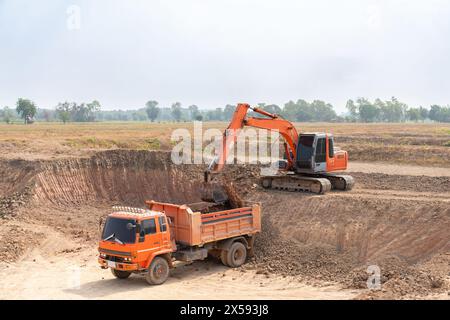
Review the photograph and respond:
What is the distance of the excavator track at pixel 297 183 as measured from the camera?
933 inches

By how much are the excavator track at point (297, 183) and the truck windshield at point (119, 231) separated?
9.93 metres

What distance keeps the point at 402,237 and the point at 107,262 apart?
33.0 feet

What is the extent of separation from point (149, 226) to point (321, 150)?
1047 cm

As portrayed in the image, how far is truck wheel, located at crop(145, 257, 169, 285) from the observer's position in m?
16.8

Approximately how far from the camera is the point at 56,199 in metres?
26.9

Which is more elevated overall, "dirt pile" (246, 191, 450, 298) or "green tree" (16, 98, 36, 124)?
"green tree" (16, 98, 36, 124)

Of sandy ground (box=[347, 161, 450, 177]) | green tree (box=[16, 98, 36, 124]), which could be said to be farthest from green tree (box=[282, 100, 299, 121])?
sandy ground (box=[347, 161, 450, 177])

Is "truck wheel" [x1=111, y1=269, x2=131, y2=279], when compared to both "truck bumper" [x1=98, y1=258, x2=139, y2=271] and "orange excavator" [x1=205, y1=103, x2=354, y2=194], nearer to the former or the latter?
"truck bumper" [x1=98, y1=258, x2=139, y2=271]

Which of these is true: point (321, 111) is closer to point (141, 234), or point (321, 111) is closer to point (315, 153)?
point (315, 153)

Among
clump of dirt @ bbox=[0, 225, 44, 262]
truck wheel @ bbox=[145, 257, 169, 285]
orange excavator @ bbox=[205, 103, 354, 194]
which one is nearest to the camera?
truck wheel @ bbox=[145, 257, 169, 285]

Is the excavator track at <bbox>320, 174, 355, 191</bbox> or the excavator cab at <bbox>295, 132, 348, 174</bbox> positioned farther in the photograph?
the excavator track at <bbox>320, 174, 355, 191</bbox>

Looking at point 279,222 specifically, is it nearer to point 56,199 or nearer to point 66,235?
point 66,235
